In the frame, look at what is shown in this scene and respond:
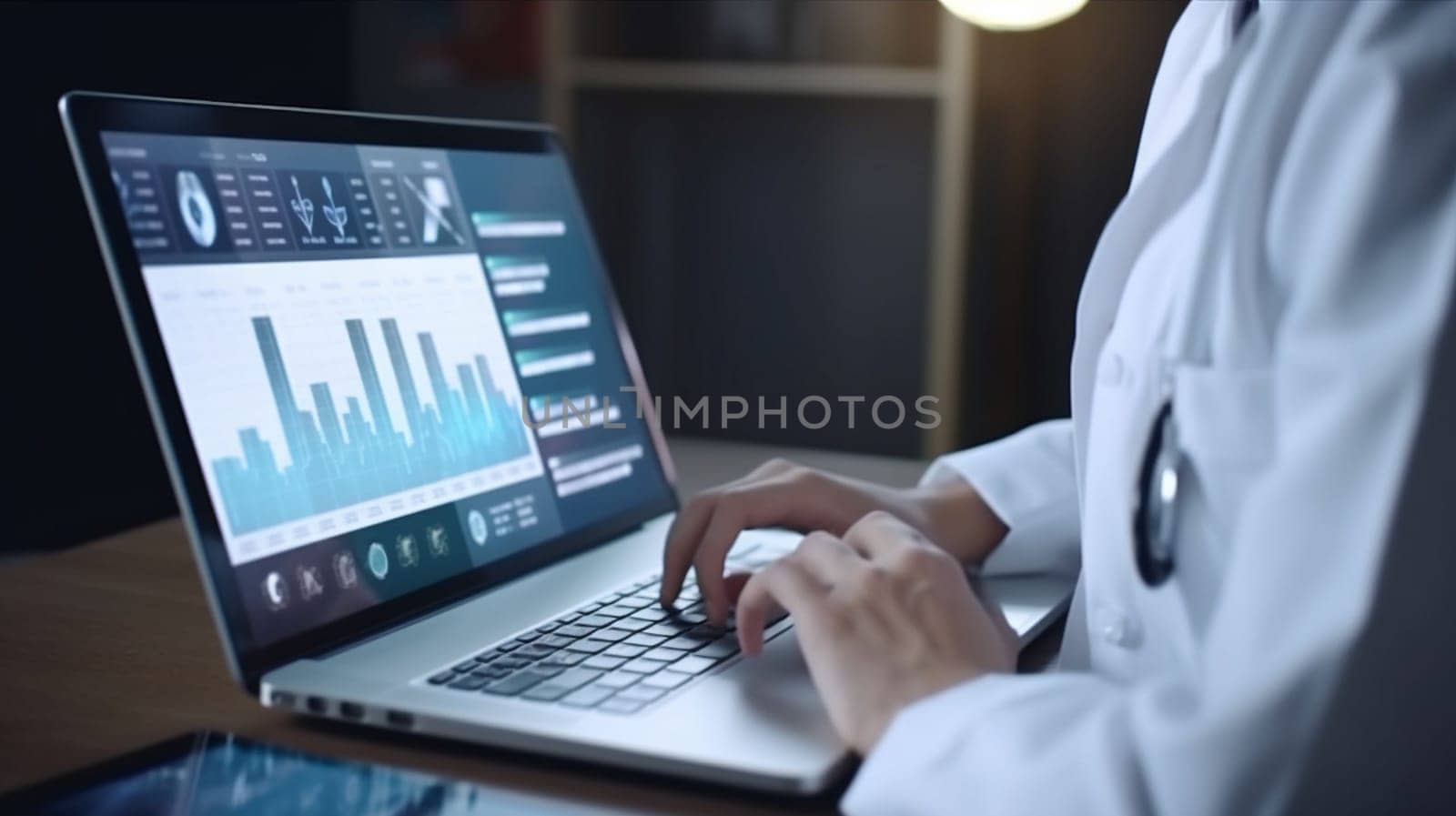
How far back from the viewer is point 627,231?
2.86 metres

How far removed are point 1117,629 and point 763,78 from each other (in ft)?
6.65

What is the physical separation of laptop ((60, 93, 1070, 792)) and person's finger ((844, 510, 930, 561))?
6 centimetres

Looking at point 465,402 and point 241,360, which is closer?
point 241,360

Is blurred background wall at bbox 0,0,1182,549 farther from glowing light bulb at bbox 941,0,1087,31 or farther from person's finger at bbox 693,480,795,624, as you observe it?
person's finger at bbox 693,480,795,624

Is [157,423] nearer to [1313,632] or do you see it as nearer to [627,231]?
[1313,632]

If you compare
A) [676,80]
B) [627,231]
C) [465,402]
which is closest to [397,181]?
[465,402]

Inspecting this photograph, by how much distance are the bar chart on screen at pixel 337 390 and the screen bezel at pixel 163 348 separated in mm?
12

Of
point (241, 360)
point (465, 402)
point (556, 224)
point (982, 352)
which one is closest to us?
point (241, 360)

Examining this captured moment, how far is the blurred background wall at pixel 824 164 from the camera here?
2.47 metres

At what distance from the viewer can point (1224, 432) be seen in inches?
22.2

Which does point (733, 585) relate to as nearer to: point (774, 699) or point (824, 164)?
point (774, 699)

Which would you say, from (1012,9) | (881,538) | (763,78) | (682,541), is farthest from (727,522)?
(763,78)

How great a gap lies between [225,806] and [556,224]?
531 mm

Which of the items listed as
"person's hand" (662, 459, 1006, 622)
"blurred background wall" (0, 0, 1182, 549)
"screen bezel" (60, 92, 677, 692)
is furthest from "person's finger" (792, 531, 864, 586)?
"blurred background wall" (0, 0, 1182, 549)
